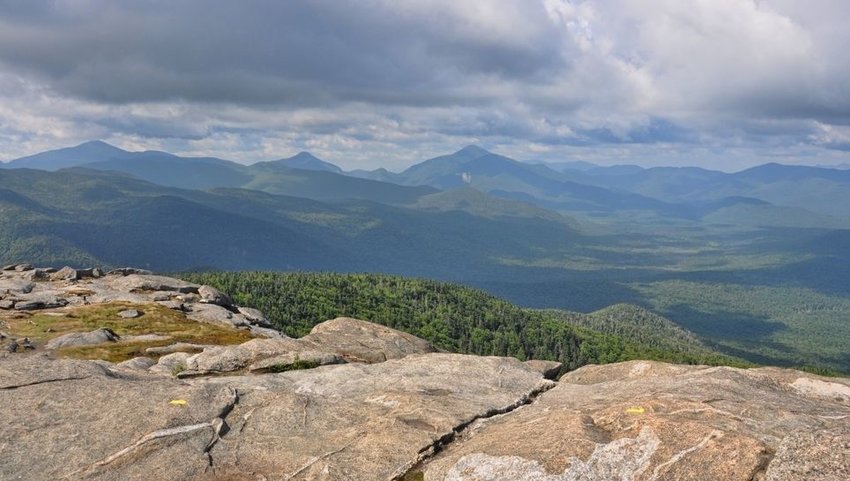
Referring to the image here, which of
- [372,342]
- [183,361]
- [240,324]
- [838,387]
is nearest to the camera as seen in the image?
[838,387]

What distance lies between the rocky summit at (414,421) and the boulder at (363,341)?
9.08 m

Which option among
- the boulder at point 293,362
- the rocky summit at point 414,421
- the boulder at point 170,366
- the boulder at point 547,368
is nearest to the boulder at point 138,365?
the boulder at point 170,366

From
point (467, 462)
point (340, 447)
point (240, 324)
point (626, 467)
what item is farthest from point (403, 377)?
point (240, 324)

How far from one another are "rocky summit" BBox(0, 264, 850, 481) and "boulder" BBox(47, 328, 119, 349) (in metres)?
38.7

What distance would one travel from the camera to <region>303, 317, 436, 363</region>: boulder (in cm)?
5169

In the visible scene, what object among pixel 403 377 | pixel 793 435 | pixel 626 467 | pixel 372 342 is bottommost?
pixel 372 342

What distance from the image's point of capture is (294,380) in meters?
34.8

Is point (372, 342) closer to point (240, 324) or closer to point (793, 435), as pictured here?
point (793, 435)

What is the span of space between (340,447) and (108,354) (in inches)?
2132

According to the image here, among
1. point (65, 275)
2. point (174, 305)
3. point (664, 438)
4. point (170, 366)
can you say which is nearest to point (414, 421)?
point (664, 438)

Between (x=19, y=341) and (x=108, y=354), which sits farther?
(x=19, y=341)

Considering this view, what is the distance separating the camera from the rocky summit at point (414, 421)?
68.0 ft

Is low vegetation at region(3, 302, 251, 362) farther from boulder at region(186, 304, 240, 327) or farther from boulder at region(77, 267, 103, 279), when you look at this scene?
boulder at region(77, 267, 103, 279)

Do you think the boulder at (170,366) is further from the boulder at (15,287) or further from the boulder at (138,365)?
the boulder at (15,287)
